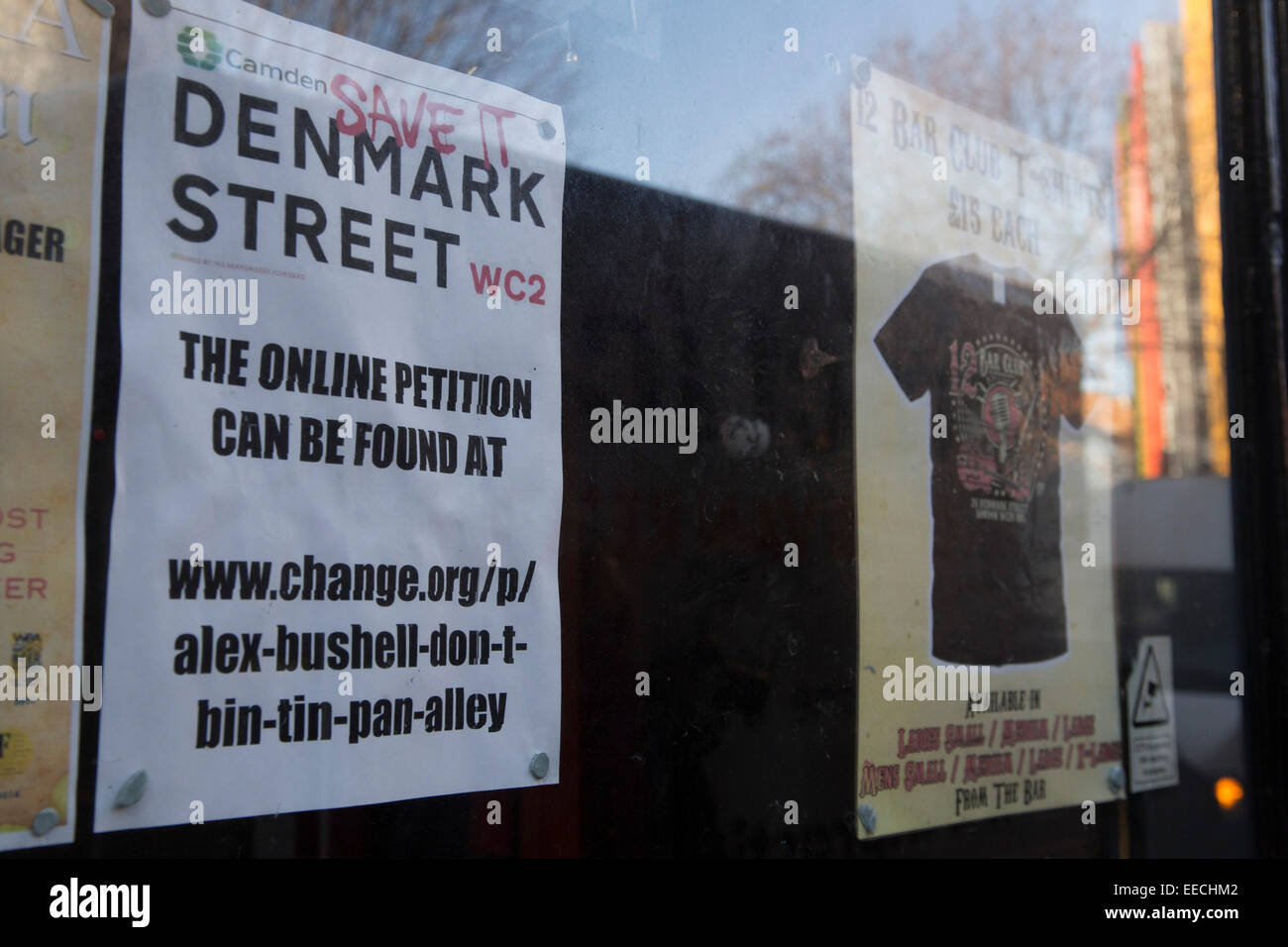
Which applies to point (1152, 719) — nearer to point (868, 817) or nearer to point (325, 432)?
point (868, 817)

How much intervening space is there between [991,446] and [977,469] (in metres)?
0.07

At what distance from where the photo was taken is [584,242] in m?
1.91

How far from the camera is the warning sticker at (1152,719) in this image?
2.71 meters

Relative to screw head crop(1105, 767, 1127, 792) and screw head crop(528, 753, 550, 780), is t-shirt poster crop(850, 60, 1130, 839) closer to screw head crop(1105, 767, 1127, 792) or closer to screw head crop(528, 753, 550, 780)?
screw head crop(1105, 767, 1127, 792)

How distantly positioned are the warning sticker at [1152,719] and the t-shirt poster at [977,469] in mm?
68

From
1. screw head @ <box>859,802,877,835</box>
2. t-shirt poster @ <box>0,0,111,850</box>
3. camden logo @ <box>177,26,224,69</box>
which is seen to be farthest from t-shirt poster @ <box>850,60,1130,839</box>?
t-shirt poster @ <box>0,0,111,850</box>

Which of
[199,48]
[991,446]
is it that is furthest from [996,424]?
[199,48]

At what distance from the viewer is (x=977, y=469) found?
2.47m

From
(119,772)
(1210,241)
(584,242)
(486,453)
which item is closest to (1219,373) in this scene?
(1210,241)

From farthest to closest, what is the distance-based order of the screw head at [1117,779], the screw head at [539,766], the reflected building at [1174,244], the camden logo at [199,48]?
the reflected building at [1174,244] → the screw head at [1117,779] → the screw head at [539,766] → the camden logo at [199,48]

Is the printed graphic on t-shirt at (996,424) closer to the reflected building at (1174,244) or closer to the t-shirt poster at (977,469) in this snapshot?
the t-shirt poster at (977,469)

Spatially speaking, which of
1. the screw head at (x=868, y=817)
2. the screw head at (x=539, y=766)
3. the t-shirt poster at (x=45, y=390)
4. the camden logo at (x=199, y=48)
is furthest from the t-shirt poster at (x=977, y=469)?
the t-shirt poster at (x=45, y=390)

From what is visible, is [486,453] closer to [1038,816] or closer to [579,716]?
[579,716]
